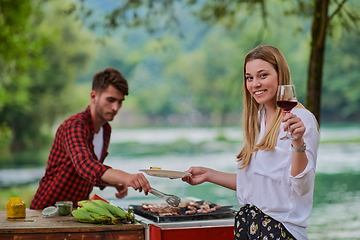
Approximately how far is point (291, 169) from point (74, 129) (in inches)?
61.2

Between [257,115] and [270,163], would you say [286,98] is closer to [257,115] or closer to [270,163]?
[270,163]

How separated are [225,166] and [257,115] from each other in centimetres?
1821

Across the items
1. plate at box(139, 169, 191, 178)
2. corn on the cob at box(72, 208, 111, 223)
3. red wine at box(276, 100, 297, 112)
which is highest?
red wine at box(276, 100, 297, 112)

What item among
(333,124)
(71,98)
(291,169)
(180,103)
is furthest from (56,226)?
(180,103)

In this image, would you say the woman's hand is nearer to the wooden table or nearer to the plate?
the plate

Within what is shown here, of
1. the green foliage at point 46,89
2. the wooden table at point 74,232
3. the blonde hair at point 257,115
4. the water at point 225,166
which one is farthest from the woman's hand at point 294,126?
the green foliage at point 46,89

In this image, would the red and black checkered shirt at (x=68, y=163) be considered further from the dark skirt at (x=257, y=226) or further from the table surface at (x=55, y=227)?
the dark skirt at (x=257, y=226)

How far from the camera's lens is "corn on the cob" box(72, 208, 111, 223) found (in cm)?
272

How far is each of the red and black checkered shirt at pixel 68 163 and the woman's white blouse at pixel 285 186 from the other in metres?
1.15

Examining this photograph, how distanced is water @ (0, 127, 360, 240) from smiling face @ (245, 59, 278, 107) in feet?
4.81

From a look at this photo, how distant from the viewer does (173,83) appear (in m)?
38.9

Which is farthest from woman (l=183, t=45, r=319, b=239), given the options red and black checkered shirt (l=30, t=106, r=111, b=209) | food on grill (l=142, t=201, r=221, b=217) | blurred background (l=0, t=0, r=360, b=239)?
blurred background (l=0, t=0, r=360, b=239)

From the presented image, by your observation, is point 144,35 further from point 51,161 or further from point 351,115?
point 51,161

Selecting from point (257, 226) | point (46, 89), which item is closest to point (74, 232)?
point (257, 226)
